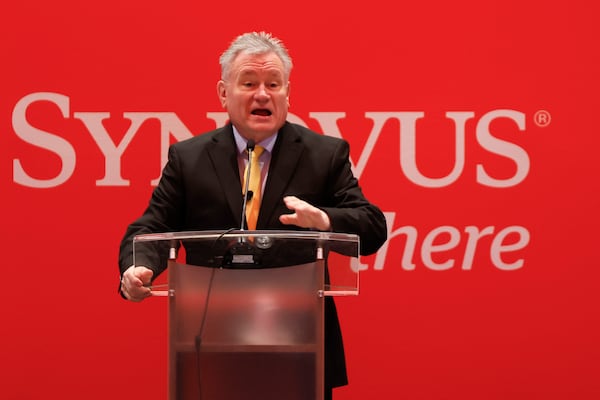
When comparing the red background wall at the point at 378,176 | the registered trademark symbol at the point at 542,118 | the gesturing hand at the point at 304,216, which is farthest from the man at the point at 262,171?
the registered trademark symbol at the point at 542,118

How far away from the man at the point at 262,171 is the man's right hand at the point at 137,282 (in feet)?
1.11

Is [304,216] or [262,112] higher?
[262,112]

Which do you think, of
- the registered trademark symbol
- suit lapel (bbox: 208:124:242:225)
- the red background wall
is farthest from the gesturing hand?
the registered trademark symbol

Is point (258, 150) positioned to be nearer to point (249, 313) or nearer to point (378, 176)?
point (249, 313)

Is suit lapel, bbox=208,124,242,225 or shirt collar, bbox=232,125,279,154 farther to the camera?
shirt collar, bbox=232,125,279,154

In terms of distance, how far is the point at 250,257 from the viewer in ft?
6.72

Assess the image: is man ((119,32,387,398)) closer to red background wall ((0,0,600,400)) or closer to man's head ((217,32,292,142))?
man's head ((217,32,292,142))

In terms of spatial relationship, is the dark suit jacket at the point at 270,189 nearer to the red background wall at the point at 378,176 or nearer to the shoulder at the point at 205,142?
the shoulder at the point at 205,142

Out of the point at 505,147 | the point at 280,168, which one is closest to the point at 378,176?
the point at 505,147

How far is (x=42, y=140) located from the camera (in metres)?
3.73

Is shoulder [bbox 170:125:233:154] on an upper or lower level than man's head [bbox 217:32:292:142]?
lower

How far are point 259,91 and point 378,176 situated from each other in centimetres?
120

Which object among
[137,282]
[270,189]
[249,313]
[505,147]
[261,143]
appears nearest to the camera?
[249,313]

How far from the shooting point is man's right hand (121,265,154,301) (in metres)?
2.12
